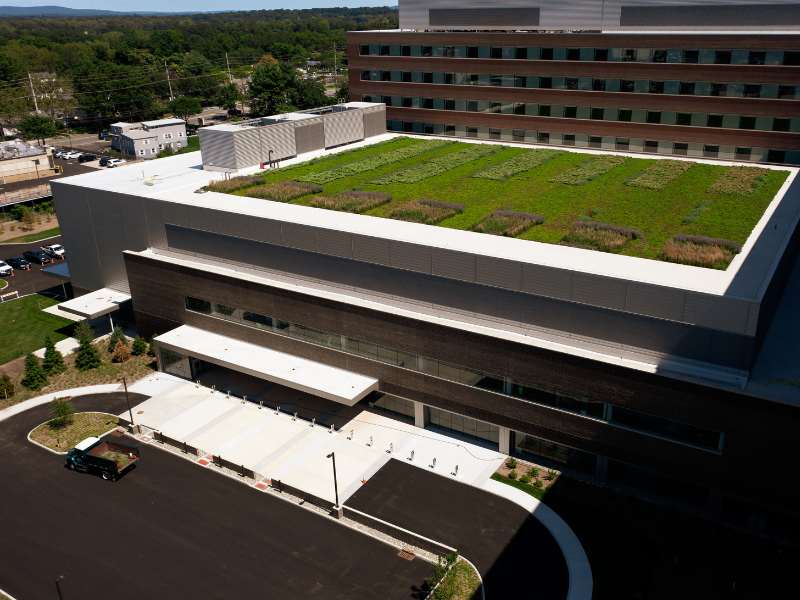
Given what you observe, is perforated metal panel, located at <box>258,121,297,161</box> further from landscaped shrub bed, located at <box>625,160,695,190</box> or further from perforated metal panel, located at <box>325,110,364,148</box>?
landscaped shrub bed, located at <box>625,160,695,190</box>

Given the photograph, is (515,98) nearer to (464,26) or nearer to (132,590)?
(464,26)

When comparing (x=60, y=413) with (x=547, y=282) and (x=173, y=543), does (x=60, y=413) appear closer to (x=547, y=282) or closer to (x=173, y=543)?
(x=173, y=543)

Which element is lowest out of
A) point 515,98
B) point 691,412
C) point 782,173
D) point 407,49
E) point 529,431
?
point 529,431

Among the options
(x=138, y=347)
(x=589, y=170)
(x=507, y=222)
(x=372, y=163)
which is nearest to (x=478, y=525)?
(x=507, y=222)

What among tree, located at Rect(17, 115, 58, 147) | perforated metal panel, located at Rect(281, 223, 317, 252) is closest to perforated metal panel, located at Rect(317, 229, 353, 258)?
perforated metal panel, located at Rect(281, 223, 317, 252)

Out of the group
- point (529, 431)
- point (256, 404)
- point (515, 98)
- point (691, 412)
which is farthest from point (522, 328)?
point (515, 98)
